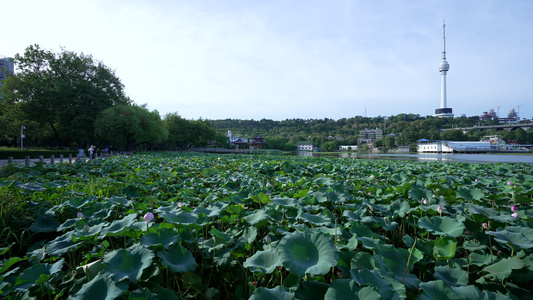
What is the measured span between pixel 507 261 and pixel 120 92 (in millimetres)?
35921

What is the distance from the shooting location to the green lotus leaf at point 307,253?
92 cm

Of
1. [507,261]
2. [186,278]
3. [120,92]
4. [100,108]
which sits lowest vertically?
[186,278]

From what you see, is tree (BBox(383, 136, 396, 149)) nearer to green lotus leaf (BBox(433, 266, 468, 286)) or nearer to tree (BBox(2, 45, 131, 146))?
tree (BBox(2, 45, 131, 146))

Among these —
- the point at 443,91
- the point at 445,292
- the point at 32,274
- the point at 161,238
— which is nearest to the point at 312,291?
the point at 445,292

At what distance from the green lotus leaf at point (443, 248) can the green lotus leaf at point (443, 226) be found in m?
0.07

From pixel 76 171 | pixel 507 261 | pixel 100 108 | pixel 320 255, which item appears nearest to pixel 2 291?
pixel 320 255

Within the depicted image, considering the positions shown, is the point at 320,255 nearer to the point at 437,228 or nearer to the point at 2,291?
the point at 437,228

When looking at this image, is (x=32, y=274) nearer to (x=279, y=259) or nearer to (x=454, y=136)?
(x=279, y=259)

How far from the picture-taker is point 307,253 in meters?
1.05

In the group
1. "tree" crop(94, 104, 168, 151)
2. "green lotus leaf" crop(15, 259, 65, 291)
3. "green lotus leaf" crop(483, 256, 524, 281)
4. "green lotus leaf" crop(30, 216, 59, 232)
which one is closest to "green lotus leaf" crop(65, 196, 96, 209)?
"green lotus leaf" crop(30, 216, 59, 232)

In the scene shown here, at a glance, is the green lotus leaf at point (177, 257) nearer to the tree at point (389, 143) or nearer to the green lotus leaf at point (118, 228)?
the green lotus leaf at point (118, 228)

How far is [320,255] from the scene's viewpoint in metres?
1.01

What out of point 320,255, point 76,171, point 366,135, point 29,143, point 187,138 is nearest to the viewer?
point 320,255

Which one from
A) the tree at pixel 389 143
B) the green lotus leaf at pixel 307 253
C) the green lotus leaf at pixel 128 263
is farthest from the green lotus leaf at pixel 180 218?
the tree at pixel 389 143
